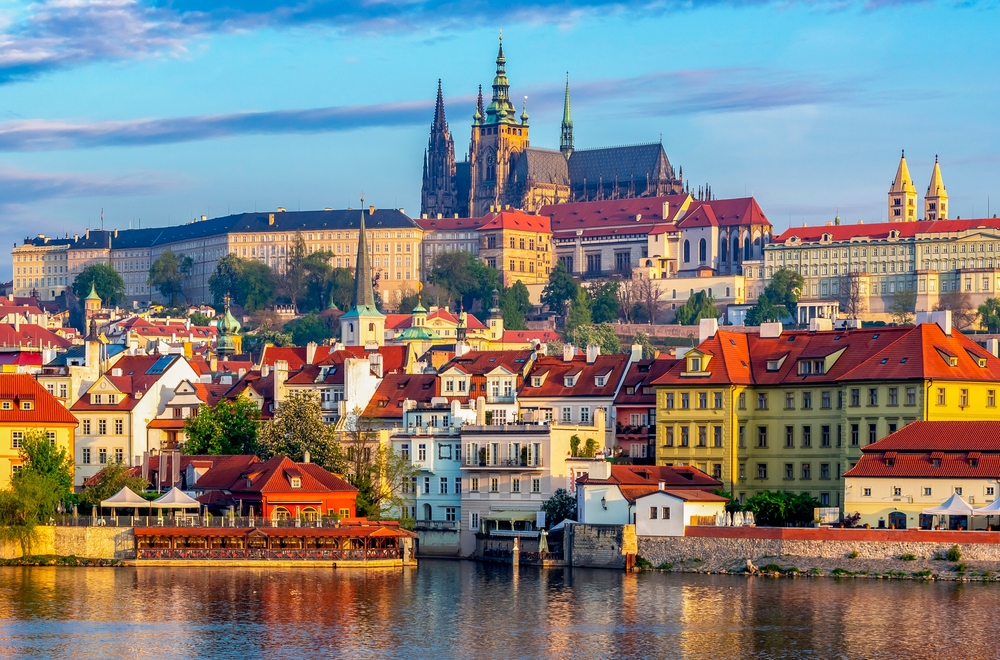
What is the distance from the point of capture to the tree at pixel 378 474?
85.5 metres

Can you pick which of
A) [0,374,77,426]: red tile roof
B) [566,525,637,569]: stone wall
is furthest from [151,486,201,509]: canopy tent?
[566,525,637,569]: stone wall

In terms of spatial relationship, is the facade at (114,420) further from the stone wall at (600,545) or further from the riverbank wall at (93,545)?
the stone wall at (600,545)

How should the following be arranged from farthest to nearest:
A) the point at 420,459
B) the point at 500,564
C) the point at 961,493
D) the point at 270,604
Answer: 1. the point at 420,459
2. the point at 500,564
3. the point at 961,493
4. the point at 270,604

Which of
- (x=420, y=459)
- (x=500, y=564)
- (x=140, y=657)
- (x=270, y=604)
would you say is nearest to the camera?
(x=140, y=657)

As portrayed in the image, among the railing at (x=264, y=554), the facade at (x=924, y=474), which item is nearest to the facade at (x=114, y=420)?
the railing at (x=264, y=554)

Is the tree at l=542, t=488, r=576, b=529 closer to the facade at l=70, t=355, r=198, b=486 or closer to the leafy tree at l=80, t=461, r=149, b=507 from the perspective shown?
the leafy tree at l=80, t=461, r=149, b=507

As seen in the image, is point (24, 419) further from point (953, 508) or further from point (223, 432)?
point (953, 508)

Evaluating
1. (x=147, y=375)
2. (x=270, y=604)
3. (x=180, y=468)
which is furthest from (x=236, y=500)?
(x=147, y=375)

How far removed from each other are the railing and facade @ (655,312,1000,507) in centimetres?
1407

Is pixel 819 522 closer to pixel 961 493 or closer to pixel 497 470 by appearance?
pixel 961 493

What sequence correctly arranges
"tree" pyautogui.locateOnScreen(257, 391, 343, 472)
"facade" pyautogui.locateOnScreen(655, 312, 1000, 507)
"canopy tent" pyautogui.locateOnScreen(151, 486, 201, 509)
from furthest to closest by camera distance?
"tree" pyautogui.locateOnScreen(257, 391, 343, 472)
"facade" pyautogui.locateOnScreen(655, 312, 1000, 507)
"canopy tent" pyautogui.locateOnScreen(151, 486, 201, 509)

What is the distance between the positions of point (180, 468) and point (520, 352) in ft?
66.5

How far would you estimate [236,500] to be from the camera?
82250 mm

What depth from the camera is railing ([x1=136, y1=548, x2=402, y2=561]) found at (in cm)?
7825
